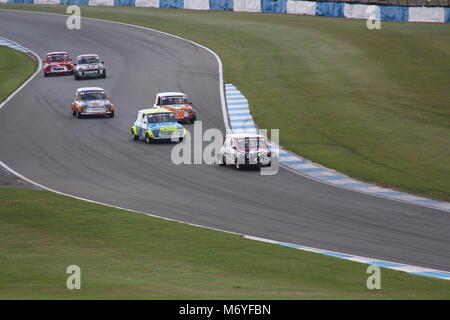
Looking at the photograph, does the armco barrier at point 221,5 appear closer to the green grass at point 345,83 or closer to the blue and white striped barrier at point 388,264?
the green grass at point 345,83

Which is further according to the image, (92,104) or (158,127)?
(92,104)

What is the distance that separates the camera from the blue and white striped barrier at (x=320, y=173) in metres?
27.9

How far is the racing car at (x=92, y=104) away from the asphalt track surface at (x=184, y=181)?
458 millimetres

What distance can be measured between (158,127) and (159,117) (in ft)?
2.33

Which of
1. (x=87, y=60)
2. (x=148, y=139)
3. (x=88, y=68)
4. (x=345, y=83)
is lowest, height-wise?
(x=148, y=139)

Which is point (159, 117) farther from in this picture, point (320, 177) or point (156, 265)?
point (156, 265)

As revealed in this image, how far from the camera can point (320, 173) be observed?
31953 millimetres

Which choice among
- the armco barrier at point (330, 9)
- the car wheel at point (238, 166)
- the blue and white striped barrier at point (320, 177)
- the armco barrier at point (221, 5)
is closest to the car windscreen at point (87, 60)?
the blue and white striped barrier at point (320, 177)

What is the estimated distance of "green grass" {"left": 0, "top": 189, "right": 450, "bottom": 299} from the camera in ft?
52.1

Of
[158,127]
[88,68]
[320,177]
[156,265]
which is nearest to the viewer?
[156,265]

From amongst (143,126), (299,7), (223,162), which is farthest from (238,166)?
(299,7)

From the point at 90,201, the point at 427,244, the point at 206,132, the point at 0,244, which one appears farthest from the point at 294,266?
the point at 206,132

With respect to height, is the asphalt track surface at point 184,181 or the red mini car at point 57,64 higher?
the red mini car at point 57,64

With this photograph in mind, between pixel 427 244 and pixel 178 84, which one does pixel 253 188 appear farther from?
pixel 178 84
